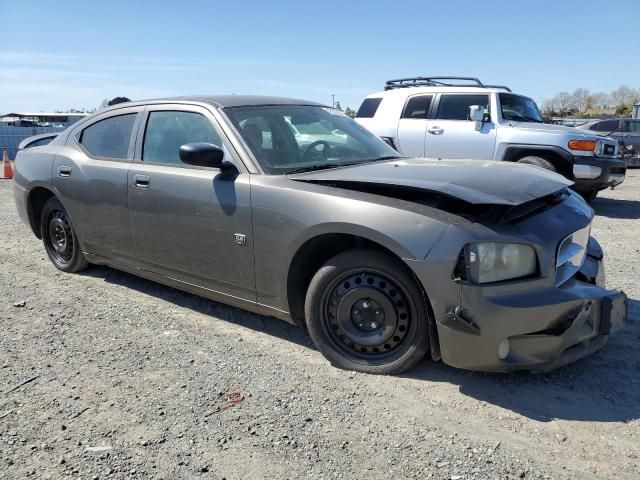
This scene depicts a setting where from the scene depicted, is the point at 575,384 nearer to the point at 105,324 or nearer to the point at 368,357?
the point at 368,357

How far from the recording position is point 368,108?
10320 mm

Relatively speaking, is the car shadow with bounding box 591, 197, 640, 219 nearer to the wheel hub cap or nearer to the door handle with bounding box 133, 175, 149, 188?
the wheel hub cap

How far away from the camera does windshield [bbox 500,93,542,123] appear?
30.3 feet

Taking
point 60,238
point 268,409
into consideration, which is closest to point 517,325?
point 268,409

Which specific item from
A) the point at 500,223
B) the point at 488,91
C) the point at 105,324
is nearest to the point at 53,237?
the point at 105,324

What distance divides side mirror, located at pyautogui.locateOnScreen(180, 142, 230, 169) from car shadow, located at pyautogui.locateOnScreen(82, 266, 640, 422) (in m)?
1.30

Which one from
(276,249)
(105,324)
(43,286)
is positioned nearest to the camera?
(276,249)

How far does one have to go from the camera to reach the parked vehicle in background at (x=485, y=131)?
28.3 feet

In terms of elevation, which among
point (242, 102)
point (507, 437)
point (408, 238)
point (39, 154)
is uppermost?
point (242, 102)

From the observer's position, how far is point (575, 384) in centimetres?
310

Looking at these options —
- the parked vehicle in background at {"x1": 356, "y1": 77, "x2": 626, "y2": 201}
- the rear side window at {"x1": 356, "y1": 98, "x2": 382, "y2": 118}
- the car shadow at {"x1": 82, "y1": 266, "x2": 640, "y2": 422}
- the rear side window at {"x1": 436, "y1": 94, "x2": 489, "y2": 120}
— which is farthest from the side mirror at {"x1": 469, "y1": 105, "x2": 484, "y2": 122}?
the car shadow at {"x1": 82, "y1": 266, "x2": 640, "y2": 422}

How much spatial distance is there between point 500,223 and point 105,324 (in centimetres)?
288

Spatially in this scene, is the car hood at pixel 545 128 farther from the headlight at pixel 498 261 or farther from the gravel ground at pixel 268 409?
the headlight at pixel 498 261

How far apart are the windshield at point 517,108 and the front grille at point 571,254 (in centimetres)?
632
